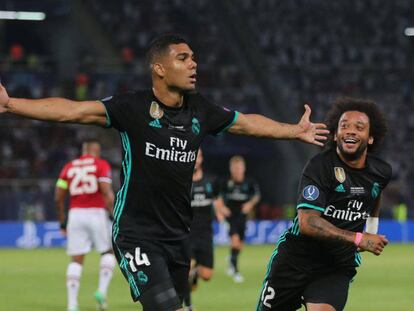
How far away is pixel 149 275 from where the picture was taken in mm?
7160

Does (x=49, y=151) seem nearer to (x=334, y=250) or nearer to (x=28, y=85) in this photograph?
(x=28, y=85)

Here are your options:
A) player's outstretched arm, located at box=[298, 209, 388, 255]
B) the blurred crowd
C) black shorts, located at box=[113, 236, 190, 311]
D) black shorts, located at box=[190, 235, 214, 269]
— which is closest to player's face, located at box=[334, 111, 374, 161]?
player's outstretched arm, located at box=[298, 209, 388, 255]

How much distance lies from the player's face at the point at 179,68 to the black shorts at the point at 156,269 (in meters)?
1.13

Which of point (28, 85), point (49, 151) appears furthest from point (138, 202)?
point (28, 85)

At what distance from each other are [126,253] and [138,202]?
373 mm

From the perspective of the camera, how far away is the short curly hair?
8219mm

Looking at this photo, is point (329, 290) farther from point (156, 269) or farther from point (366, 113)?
point (156, 269)

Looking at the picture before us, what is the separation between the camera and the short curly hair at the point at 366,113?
27.0 ft

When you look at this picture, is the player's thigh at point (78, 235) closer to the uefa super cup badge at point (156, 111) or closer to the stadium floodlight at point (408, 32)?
the uefa super cup badge at point (156, 111)

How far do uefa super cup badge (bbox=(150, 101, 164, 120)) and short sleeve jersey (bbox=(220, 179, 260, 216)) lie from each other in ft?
44.4

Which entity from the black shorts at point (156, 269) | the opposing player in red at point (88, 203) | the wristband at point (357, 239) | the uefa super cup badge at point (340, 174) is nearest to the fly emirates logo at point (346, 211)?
the uefa super cup badge at point (340, 174)

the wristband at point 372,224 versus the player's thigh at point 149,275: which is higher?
the wristband at point 372,224

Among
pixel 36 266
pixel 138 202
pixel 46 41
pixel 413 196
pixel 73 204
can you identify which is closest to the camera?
pixel 138 202

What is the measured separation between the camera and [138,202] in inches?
288
